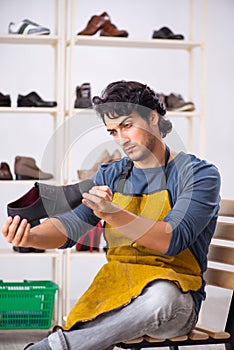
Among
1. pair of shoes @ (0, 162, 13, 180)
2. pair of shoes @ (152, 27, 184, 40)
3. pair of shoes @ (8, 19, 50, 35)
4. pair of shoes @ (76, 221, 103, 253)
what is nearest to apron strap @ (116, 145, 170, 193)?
pair of shoes @ (76, 221, 103, 253)

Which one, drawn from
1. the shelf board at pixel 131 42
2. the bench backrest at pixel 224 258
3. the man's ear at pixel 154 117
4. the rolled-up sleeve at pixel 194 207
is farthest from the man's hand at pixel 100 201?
the shelf board at pixel 131 42

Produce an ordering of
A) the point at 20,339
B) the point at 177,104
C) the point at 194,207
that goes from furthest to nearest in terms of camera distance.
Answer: the point at 177,104, the point at 20,339, the point at 194,207

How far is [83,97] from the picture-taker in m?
3.98

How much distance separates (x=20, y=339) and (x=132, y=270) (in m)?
1.80

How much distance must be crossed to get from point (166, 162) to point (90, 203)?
1.60ft

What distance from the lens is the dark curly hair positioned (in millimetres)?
2008

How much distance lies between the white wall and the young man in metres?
2.52

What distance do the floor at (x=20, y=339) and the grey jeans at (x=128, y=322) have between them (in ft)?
5.38

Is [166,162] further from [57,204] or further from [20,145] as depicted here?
[20,145]

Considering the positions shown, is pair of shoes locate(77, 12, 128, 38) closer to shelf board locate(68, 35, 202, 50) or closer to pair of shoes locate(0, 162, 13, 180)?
shelf board locate(68, 35, 202, 50)

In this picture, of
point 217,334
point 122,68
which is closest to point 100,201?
point 217,334

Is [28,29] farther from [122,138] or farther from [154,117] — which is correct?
[122,138]

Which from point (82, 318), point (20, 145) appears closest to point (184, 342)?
point (82, 318)

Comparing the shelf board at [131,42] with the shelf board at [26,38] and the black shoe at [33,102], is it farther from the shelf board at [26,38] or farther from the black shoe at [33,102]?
the black shoe at [33,102]
